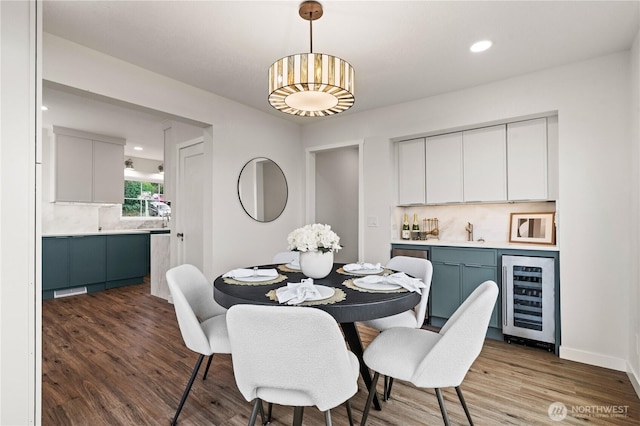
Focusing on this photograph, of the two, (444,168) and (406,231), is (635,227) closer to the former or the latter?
(444,168)

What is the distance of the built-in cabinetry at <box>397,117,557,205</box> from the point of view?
3168 mm

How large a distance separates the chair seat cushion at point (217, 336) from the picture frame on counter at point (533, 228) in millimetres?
2946

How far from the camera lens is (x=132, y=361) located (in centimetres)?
273

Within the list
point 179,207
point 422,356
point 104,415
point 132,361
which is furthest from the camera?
point 179,207

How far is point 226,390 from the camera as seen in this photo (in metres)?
2.30

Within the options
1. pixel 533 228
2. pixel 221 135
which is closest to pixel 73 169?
pixel 221 135

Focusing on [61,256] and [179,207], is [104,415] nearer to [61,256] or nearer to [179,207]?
[179,207]

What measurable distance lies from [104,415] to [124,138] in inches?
201

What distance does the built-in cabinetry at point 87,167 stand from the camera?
5277 millimetres

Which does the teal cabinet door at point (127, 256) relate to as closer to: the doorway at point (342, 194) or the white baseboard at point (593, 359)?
the doorway at point (342, 194)

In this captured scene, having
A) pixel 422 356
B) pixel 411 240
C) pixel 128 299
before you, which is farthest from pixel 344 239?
pixel 422 356

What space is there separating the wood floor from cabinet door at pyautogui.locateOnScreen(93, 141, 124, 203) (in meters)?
3.13

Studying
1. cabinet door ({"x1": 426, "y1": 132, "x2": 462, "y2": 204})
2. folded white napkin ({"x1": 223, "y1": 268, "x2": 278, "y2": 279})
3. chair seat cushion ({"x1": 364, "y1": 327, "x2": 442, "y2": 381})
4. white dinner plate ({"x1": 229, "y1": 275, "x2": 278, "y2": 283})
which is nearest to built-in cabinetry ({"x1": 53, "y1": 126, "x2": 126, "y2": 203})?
folded white napkin ({"x1": 223, "y1": 268, "x2": 278, "y2": 279})

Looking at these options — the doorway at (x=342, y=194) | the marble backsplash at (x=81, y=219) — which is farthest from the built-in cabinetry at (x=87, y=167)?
the doorway at (x=342, y=194)
